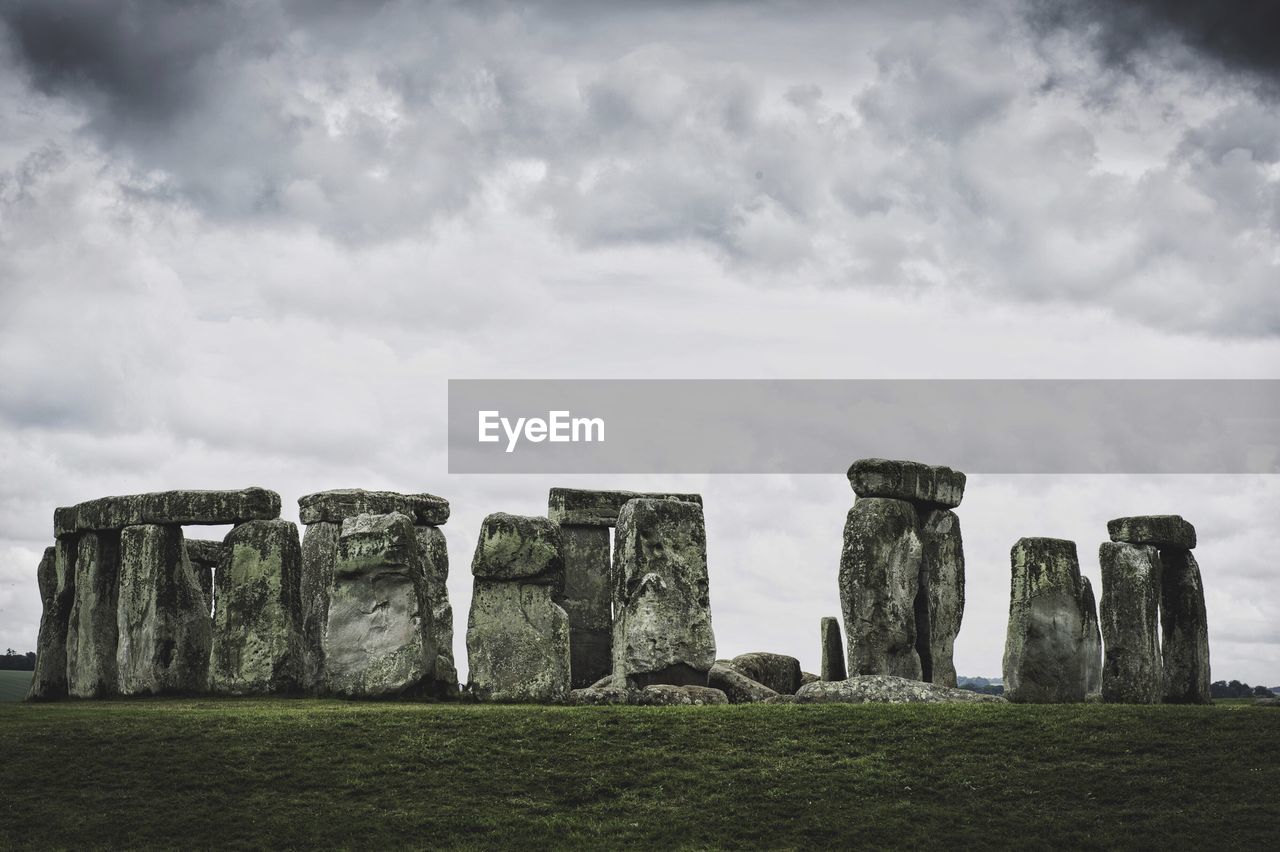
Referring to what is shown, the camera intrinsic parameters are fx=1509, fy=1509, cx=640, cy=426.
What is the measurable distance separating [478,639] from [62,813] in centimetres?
691

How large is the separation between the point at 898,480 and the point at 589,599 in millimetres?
6436

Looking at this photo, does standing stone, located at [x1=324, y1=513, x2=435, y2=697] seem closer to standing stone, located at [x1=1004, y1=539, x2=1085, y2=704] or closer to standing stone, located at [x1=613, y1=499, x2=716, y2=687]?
standing stone, located at [x1=613, y1=499, x2=716, y2=687]

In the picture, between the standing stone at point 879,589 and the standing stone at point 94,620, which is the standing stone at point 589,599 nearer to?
the standing stone at point 879,589

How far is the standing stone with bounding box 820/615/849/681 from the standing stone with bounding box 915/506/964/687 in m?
1.59

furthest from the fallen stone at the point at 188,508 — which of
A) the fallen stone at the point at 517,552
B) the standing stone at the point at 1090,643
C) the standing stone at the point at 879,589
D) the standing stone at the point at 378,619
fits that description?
the standing stone at the point at 1090,643

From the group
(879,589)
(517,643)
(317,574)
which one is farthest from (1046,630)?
(317,574)

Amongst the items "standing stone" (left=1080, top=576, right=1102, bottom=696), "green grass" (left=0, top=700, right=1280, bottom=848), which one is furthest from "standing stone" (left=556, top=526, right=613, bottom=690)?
"standing stone" (left=1080, top=576, right=1102, bottom=696)

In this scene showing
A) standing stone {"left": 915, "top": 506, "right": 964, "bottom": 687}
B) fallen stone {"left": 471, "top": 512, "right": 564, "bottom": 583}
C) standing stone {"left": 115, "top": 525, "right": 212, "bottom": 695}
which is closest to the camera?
fallen stone {"left": 471, "top": 512, "right": 564, "bottom": 583}

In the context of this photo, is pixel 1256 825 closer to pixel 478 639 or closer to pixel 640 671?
pixel 640 671

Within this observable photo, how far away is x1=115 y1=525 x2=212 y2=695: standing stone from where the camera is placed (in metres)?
27.1

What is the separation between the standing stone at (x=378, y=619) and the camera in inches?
896

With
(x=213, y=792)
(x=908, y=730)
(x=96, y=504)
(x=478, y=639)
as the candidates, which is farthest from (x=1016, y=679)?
(x=96, y=504)

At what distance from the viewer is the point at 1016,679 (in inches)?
911

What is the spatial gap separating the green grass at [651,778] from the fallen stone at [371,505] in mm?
8074
